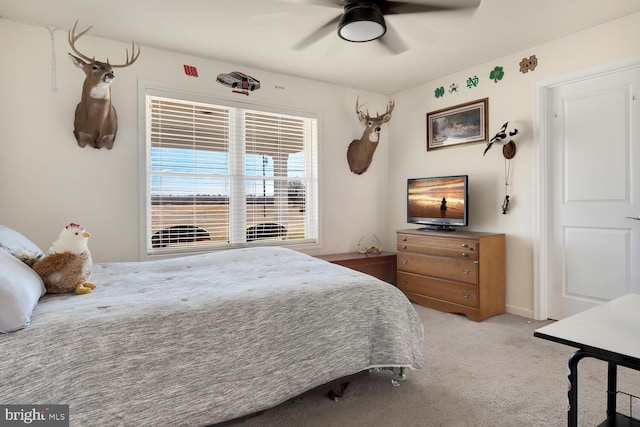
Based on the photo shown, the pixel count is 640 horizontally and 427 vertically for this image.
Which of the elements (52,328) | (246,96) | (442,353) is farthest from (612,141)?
(52,328)

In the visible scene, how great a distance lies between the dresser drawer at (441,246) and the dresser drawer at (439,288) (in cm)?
29

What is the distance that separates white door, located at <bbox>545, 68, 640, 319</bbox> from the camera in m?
2.90

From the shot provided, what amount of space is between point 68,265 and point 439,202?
3404 millimetres

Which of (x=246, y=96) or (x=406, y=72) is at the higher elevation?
(x=406, y=72)

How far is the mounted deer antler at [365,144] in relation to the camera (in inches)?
174

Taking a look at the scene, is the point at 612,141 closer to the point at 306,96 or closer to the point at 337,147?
the point at 337,147

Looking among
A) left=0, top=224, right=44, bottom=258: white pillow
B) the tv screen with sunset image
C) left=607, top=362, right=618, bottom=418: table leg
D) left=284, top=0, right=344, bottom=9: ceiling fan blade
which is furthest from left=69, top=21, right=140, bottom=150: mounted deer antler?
left=607, top=362, right=618, bottom=418: table leg

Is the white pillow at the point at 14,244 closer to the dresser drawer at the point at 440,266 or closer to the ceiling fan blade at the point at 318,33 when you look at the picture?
the ceiling fan blade at the point at 318,33

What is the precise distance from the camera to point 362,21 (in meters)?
2.27

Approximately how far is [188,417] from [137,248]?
88.5 inches

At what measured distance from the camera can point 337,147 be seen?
4527 millimetres

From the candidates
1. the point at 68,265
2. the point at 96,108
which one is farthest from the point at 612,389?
the point at 96,108

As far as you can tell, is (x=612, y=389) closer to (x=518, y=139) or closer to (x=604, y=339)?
(x=604, y=339)

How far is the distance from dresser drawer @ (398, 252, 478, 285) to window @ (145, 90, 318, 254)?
1155mm
